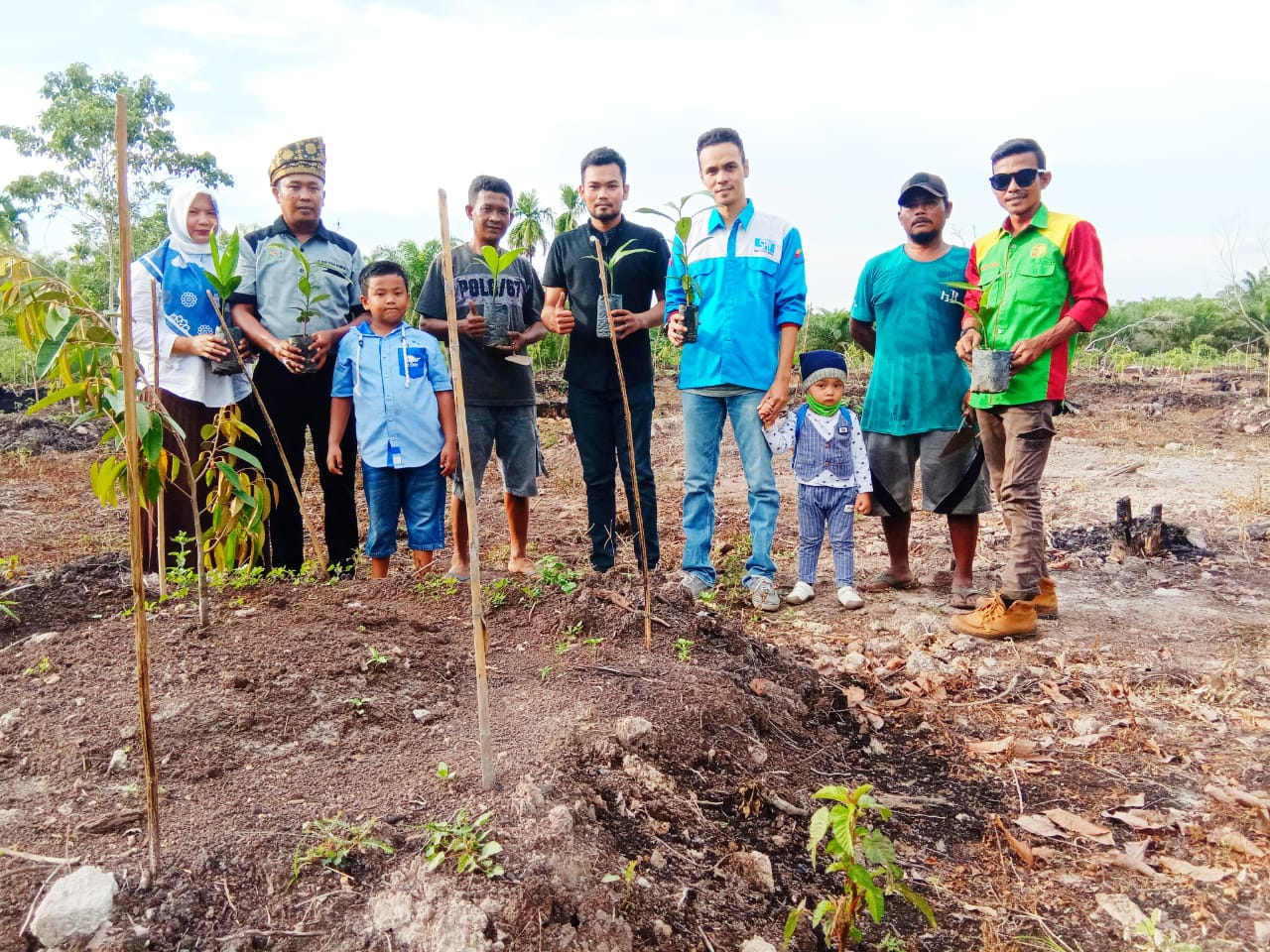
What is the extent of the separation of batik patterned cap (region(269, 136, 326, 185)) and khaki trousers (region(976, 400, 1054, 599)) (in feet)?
9.92

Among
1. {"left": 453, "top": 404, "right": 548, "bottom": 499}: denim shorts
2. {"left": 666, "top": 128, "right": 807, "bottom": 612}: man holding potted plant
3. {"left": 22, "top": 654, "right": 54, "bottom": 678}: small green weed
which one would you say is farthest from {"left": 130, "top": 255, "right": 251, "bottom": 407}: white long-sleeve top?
{"left": 666, "top": 128, "right": 807, "bottom": 612}: man holding potted plant

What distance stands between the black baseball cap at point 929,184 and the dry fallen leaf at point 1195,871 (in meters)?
2.78

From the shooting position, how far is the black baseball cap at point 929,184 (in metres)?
3.89

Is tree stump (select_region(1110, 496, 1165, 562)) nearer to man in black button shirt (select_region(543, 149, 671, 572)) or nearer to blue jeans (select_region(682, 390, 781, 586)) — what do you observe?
blue jeans (select_region(682, 390, 781, 586))

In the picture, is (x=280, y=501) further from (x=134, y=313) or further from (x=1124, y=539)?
(x=1124, y=539)

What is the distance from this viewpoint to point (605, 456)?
4113 mm

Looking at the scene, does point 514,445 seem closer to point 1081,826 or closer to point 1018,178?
point 1018,178

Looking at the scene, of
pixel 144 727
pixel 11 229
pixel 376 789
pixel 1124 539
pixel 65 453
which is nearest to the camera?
pixel 144 727

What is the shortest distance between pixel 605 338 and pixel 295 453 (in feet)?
4.89

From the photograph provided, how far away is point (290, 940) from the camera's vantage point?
157 cm

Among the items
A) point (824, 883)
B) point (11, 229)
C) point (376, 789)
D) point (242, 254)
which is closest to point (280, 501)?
point (242, 254)

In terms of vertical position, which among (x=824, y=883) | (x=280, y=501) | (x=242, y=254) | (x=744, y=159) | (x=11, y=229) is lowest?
(x=824, y=883)

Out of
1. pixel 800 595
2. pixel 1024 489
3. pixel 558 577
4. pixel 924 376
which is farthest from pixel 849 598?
pixel 558 577

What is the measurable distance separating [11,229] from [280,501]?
1.80m
